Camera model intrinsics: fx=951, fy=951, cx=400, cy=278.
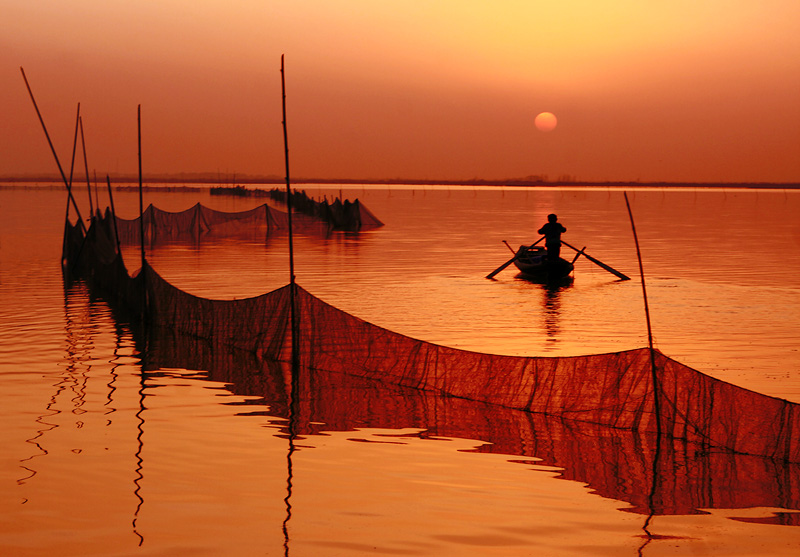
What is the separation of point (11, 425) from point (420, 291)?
48.4 ft

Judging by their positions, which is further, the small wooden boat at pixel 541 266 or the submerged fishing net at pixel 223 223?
the submerged fishing net at pixel 223 223

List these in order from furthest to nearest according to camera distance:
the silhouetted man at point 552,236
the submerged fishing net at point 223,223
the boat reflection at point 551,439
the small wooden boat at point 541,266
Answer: the submerged fishing net at point 223,223 < the small wooden boat at point 541,266 < the silhouetted man at point 552,236 < the boat reflection at point 551,439

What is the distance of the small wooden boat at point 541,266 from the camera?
26859 mm

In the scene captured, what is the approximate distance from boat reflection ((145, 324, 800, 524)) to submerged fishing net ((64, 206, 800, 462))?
0.41 feet

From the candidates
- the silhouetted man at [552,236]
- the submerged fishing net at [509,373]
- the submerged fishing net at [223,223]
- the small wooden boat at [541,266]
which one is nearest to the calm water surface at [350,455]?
the submerged fishing net at [509,373]

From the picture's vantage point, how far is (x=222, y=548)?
6.89 m

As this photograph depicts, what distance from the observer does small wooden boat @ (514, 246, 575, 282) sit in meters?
26.9

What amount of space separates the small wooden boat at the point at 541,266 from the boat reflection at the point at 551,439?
14.0m

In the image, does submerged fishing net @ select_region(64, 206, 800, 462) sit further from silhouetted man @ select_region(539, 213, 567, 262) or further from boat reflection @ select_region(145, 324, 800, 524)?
silhouetted man @ select_region(539, 213, 567, 262)

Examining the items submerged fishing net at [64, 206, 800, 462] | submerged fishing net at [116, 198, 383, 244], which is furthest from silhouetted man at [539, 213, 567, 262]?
submerged fishing net at [116, 198, 383, 244]

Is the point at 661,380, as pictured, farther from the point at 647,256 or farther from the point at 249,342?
the point at 647,256

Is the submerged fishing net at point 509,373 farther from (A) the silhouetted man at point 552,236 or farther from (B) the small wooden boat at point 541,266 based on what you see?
(B) the small wooden boat at point 541,266

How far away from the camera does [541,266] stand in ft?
89.0

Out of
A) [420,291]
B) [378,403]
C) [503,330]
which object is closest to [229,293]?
[420,291]
